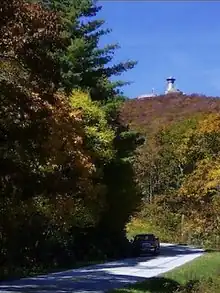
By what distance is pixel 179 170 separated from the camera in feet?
226

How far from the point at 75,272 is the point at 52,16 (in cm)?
1700

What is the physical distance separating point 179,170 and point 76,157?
1582 inches

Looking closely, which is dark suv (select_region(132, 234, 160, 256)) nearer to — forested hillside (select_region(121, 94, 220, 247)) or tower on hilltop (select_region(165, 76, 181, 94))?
forested hillside (select_region(121, 94, 220, 247))

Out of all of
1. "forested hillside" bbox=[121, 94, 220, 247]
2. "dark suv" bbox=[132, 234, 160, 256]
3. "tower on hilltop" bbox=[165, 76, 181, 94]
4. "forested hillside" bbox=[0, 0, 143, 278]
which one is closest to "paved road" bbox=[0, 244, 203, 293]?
"forested hillside" bbox=[0, 0, 143, 278]

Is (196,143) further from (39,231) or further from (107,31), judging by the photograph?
(39,231)

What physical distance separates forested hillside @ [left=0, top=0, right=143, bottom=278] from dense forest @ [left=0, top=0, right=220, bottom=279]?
1.6 inches

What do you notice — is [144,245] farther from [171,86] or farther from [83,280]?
[171,86]

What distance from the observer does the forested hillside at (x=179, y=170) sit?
4806cm

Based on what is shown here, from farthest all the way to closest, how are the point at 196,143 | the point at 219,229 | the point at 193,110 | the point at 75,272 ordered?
the point at 193,110 < the point at 196,143 < the point at 219,229 < the point at 75,272

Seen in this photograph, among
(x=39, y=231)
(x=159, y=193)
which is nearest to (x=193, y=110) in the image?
(x=159, y=193)

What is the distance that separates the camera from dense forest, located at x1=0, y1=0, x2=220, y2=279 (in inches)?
614

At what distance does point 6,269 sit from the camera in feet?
92.0

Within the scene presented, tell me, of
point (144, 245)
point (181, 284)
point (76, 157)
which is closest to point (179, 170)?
point (144, 245)

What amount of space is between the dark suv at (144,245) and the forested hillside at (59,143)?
112 centimetres
